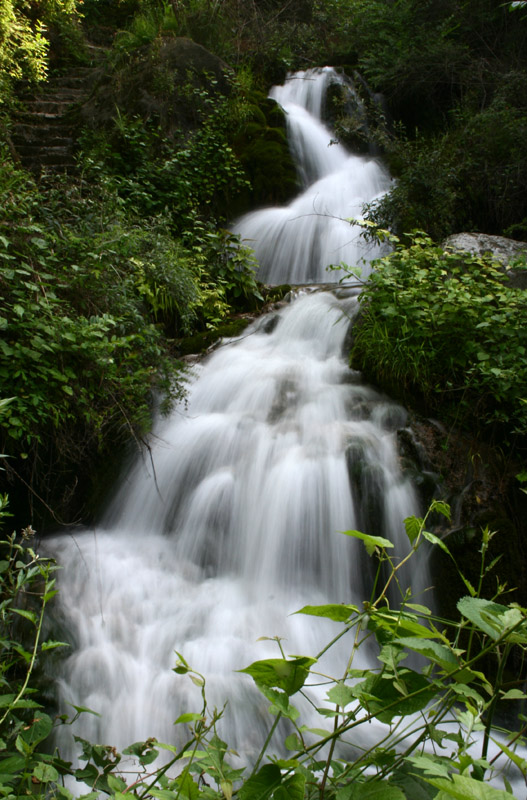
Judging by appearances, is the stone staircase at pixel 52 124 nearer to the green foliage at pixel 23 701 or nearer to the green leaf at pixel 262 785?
the green foliage at pixel 23 701

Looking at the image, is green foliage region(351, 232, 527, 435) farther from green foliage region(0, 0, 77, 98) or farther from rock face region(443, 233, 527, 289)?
green foliage region(0, 0, 77, 98)

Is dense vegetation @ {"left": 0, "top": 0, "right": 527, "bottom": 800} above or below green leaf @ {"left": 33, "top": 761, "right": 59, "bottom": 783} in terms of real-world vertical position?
above

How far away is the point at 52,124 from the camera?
877cm

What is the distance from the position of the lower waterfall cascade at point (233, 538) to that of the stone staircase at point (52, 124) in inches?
192

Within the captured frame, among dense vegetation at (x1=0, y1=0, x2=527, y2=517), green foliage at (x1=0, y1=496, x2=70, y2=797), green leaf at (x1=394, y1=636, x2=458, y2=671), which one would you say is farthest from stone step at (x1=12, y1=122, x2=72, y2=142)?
green leaf at (x1=394, y1=636, x2=458, y2=671)

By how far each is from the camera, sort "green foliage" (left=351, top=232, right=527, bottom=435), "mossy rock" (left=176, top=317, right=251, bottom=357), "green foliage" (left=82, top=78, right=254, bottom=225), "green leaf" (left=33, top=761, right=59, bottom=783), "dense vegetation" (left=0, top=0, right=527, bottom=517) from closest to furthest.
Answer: "green leaf" (left=33, top=761, right=59, bottom=783)
"dense vegetation" (left=0, top=0, right=527, bottom=517)
"green foliage" (left=351, top=232, right=527, bottom=435)
"mossy rock" (left=176, top=317, right=251, bottom=357)
"green foliage" (left=82, top=78, right=254, bottom=225)

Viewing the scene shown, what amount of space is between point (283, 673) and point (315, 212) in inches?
301

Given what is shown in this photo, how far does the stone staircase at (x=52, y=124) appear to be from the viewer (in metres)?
7.77

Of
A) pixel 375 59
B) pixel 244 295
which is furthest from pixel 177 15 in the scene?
pixel 244 295

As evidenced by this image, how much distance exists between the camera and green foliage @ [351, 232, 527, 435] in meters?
3.56

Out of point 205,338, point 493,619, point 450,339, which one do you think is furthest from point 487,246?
point 493,619

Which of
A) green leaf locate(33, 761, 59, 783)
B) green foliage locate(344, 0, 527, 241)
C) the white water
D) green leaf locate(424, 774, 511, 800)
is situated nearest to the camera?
green leaf locate(424, 774, 511, 800)

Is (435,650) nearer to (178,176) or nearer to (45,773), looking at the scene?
(45,773)

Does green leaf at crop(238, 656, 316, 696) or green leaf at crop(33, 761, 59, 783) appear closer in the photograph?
green leaf at crop(238, 656, 316, 696)
